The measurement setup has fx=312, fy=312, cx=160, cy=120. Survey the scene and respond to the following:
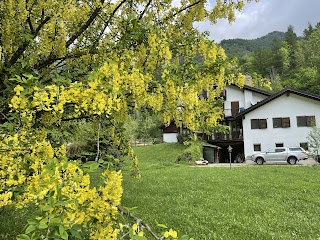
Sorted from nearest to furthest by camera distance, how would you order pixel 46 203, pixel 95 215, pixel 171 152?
pixel 46 203
pixel 95 215
pixel 171 152

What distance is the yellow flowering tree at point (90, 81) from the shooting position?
2344 mm

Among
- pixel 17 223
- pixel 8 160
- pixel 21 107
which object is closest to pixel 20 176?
pixel 8 160

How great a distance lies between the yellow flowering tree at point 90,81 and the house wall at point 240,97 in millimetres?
31996

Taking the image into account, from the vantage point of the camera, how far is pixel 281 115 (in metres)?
32.0

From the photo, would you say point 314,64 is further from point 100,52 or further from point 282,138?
point 100,52

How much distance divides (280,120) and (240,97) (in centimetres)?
682

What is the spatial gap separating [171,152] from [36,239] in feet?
109

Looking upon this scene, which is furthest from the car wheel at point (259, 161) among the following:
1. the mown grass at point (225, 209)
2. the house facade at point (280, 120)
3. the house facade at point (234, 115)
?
the mown grass at point (225, 209)

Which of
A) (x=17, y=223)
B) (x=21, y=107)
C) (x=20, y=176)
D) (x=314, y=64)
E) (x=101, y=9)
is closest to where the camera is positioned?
(x=21, y=107)

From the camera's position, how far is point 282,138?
32250 mm

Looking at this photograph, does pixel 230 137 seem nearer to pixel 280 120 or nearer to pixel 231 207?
pixel 280 120

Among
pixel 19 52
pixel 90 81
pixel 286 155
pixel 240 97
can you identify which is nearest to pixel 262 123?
pixel 240 97

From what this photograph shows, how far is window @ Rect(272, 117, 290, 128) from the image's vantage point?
105 ft

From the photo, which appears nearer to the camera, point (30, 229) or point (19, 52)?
point (30, 229)
